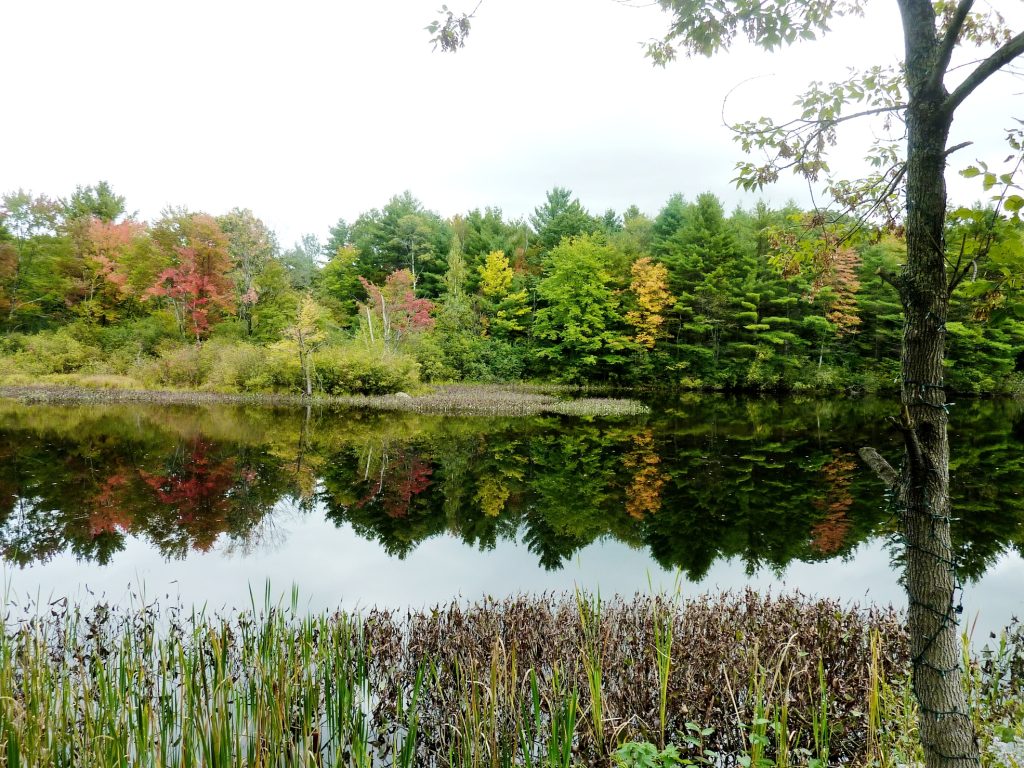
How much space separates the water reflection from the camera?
7.46 m

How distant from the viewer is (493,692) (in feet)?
8.64

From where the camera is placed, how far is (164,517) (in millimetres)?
8258

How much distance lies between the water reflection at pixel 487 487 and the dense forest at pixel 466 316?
11.8 m

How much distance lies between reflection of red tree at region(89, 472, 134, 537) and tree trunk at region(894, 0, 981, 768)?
890cm

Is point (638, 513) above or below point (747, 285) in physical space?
below

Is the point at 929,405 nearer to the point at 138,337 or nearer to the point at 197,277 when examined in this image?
the point at 197,277

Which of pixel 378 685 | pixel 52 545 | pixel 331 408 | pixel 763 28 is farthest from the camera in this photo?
pixel 331 408

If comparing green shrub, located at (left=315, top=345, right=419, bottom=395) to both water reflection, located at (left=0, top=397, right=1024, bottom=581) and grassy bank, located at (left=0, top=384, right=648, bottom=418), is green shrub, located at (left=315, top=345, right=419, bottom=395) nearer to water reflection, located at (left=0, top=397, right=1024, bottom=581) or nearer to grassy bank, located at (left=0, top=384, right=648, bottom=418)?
grassy bank, located at (left=0, top=384, right=648, bottom=418)

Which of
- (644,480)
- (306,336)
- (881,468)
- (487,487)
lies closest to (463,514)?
(487,487)

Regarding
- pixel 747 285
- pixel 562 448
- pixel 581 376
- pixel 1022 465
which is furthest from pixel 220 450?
pixel 747 285

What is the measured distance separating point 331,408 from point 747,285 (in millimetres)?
23276

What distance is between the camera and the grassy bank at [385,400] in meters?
21.9

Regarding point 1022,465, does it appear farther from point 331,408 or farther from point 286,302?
point 286,302

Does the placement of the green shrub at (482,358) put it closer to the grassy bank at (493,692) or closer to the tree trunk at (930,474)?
the grassy bank at (493,692)
